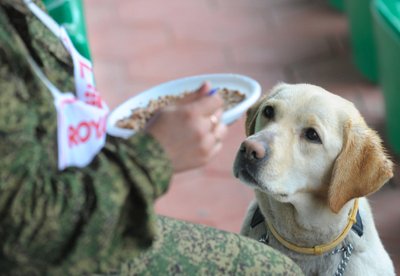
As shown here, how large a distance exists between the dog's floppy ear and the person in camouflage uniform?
571mm

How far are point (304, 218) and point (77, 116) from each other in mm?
705

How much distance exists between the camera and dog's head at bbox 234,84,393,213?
1.44 metres

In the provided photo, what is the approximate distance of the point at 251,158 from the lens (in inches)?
56.7

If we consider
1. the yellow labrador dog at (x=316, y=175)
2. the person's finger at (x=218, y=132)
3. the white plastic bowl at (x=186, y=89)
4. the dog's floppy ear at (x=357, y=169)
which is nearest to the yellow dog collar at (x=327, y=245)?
the yellow labrador dog at (x=316, y=175)

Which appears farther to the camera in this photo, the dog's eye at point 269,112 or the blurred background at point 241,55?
the blurred background at point 241,55

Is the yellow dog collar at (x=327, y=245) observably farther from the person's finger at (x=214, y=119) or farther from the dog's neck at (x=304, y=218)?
the person's finger at (x=214, y=119)

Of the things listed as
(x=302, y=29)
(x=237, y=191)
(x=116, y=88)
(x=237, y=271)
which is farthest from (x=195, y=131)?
(x=302, y=29)

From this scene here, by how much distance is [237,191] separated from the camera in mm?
2574

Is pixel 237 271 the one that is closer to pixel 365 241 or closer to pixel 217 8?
pixel 365 241

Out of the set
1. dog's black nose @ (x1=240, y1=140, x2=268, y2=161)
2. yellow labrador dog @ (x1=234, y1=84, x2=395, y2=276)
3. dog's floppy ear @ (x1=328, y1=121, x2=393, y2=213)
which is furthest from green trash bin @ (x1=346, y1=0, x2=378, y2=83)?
dog's black nose @ (x1=240, y1=140, x2=268, y2=161)

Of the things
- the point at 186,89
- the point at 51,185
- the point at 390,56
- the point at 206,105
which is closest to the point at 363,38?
the point at 390,56

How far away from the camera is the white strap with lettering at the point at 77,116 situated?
1.02 meters

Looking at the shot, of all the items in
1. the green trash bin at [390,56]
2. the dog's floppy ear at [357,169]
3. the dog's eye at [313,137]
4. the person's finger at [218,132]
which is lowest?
the green trash bin at [390,56]

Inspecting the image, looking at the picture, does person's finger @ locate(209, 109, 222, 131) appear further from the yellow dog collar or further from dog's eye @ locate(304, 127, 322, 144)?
the yellow dog collar
